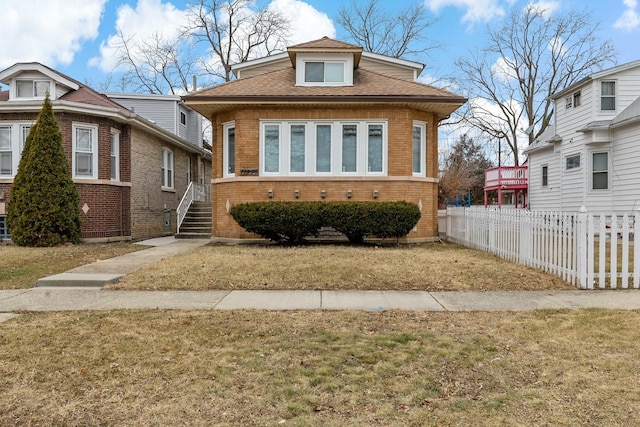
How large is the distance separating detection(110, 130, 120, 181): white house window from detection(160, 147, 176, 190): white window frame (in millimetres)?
3091

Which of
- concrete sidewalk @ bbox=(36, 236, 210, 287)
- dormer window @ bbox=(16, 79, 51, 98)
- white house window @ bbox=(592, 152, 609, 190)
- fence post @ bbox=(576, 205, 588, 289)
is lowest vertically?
concrete sidewalk @ bbox=(36, 236, 210, 287)

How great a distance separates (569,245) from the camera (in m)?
7.55

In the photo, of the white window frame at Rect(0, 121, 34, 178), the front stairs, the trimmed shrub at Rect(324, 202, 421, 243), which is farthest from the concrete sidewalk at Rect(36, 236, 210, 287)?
the white window frame at Rect(0, 121, 34, 178)

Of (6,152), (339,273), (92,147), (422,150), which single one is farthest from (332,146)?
(6,152)

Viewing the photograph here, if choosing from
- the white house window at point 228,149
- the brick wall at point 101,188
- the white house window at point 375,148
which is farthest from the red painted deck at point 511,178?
the brick wall at point 101,188

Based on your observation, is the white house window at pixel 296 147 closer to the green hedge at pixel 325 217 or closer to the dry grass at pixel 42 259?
the green hedge at pixel 325 217

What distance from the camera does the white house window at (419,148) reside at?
13.9 metres

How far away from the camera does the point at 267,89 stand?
13.7 m

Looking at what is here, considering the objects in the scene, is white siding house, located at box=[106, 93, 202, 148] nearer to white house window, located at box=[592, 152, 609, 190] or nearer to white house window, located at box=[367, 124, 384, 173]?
white house window, located at box=[367, 124, 384, 173]

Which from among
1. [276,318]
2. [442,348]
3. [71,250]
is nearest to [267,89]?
[71,250]

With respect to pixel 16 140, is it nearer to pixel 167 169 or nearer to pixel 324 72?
pixel 167 169

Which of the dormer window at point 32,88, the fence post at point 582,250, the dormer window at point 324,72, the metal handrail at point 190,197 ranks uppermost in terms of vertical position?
the dormer window at point 324,72

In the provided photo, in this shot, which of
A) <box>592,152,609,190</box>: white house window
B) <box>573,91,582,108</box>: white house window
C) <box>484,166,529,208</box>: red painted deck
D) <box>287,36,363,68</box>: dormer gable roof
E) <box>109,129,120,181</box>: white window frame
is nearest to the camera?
<box>287,36,363,68</box>: dormer gable roof

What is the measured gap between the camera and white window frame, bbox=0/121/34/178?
14516 mm
